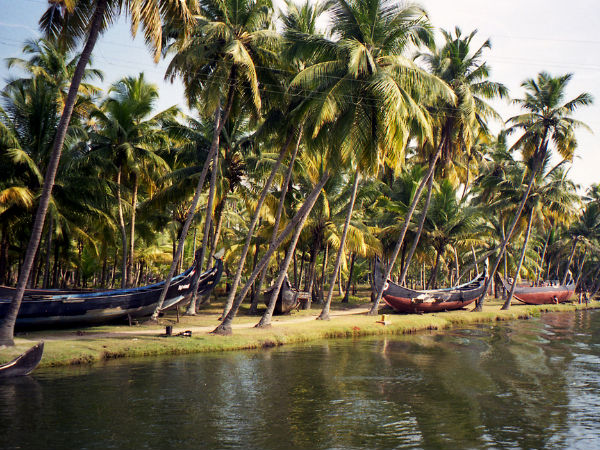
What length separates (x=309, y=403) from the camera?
10.9 m

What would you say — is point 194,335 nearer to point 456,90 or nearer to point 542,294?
point 456,90

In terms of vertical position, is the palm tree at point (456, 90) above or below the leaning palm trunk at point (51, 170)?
above

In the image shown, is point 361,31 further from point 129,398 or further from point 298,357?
point 129,398

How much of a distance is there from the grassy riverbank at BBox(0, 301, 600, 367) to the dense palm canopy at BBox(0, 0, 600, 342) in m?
1.54

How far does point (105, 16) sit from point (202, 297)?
13890 millimetres

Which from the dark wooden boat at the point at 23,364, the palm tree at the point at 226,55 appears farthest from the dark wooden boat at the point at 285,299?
the dark wooden boat at the point at 23,364

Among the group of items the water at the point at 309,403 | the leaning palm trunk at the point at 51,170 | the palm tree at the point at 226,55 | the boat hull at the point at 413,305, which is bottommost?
the water at the point at 309,403

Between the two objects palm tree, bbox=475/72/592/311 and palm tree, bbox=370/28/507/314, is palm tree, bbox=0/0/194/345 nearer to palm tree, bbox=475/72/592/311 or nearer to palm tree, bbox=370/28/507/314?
palm tree, bbox=370/28/507/314

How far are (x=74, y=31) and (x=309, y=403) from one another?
1128 centimetres

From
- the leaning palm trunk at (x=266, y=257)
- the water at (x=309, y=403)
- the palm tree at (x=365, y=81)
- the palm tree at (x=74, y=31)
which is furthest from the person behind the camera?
the leaning palm trunk at (x=266, y=257)

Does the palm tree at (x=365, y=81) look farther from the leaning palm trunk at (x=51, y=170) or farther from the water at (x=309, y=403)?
the water at (x=309, y=403)

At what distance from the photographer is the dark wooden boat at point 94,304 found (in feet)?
53.3

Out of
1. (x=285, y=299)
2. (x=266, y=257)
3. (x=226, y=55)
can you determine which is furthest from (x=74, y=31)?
(x=285, y=299)

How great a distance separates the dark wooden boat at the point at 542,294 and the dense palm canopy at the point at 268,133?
7.58 m
